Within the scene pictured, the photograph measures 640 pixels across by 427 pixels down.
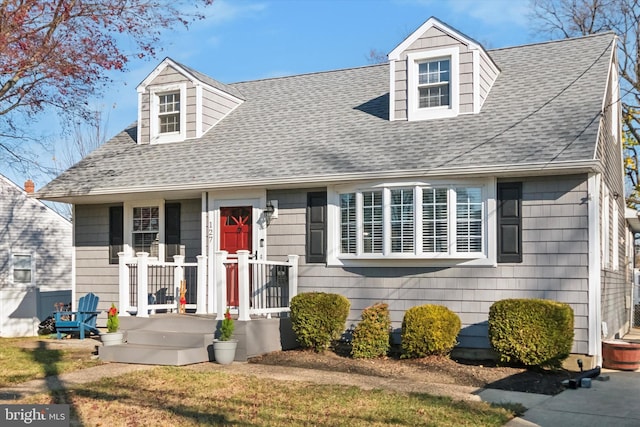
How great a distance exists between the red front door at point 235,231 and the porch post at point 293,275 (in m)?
1.03

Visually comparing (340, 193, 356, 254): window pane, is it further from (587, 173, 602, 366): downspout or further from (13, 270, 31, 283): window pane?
(13, 270, 31, 283): window pane

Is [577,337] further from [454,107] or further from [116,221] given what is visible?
[116,221]

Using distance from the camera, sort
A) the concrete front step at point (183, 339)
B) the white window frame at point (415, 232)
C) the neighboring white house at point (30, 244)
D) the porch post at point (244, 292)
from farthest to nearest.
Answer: the neighboring white house at point (30, 244), the porch post at point (244, 292), the white window frame at point (415, 232), the concrete front step at point (183, 339)

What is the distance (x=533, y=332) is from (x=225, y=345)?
4.28 meters

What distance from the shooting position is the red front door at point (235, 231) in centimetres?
1252

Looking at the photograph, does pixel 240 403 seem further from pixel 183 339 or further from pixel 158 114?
pixel 158 114

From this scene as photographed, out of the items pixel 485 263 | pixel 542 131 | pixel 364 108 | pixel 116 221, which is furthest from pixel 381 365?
pixel 116 221

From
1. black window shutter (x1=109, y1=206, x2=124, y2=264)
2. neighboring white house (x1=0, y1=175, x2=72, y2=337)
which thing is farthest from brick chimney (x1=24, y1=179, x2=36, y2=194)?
black window shutter (x1=109, y1=206, x2=124, y2=264)

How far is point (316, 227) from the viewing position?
11.8 metres

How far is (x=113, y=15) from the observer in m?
13.5

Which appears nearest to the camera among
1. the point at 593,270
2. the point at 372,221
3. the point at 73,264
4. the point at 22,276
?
the point at 593,270

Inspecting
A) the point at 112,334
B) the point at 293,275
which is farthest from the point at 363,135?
the point at 112,334

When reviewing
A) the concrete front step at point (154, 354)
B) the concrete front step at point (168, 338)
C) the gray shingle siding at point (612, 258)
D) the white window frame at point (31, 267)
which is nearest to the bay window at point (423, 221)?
the gray shingle siding at point (612, 258)

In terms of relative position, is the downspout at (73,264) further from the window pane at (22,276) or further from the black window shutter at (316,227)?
the window pane at (22,276)
